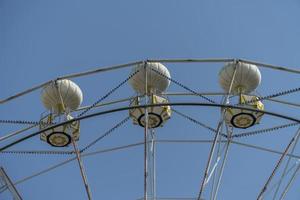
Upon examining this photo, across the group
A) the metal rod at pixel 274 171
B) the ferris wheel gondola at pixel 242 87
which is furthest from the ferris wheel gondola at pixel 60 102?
the metal rod at pixel 274 171

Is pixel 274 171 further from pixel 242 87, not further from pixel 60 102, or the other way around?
pixel 60 102

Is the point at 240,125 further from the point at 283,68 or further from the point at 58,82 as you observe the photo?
the point at 58,82

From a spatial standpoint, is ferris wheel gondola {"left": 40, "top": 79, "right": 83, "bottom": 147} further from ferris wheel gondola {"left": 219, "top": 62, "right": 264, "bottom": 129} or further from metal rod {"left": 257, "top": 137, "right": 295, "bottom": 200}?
metal rod {"left": 257, "top": 137, "right": 295, "bottom": 200}

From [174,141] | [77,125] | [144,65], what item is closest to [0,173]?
[77,125]

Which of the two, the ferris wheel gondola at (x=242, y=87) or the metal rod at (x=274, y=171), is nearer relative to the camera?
the metal rod at (x=274, y=171)

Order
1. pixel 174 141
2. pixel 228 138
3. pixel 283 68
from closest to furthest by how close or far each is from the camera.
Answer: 1. pixel 283 68
2. pixel 228 138
3. pixel 174 141

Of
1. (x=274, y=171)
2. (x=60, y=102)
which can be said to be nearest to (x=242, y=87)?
(x=274, y=171)

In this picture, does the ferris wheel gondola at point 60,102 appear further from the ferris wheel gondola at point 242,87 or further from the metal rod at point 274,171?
the metal rod at point 274,171

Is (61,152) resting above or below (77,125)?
below

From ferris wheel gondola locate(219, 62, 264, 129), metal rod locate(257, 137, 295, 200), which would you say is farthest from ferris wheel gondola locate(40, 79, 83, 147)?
metal rod locate(257, 137, 295, 200)

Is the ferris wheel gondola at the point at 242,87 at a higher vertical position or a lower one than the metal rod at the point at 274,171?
higher

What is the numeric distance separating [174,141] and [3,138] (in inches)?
319

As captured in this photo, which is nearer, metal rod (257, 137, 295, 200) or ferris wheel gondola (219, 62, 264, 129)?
metal rod (257, 137, 295, 200)

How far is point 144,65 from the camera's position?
1040 inches
